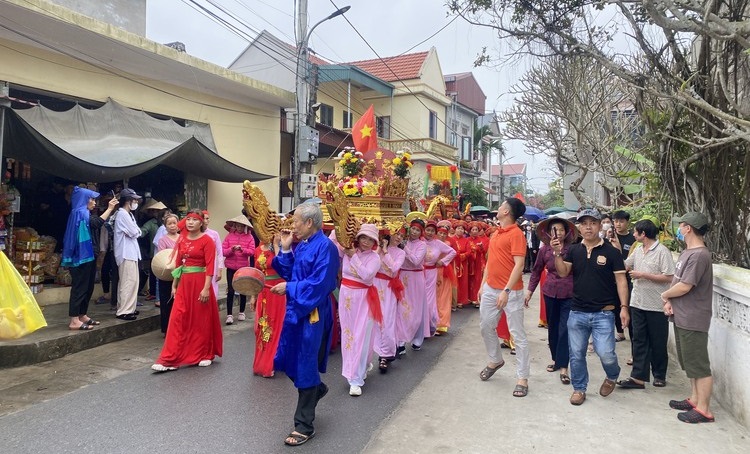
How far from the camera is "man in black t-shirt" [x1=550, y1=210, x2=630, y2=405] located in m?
4.54

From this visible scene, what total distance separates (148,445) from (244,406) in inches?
36.8

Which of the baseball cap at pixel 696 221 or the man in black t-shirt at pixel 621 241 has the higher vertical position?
the baseball cap at pixel 696 221

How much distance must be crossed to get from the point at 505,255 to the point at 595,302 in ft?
2.98

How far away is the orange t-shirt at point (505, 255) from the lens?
192 inches

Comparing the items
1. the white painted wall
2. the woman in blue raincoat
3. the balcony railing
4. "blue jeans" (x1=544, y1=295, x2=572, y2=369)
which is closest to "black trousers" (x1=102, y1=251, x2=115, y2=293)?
the woman in blue raincoat

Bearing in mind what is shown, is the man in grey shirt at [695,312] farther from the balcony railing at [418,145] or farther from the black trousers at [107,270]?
the balcony railing at [418,145]

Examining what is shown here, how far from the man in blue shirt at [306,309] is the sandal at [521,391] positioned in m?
1.97

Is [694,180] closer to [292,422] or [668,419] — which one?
[668,419]

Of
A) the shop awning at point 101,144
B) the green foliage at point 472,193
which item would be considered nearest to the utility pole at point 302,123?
the shop awning at point 101,144

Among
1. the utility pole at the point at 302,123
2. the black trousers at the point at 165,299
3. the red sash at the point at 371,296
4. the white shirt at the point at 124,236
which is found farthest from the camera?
the utility pole at the point at 302,123

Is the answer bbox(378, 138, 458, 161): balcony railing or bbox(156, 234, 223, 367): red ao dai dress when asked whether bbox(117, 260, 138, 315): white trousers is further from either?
bbox(378, 138, 458, 161): balcony railing

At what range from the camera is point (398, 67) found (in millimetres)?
23531

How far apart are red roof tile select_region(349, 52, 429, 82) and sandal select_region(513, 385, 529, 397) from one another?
1911cm

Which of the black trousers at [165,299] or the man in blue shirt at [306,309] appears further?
the black trousers at [165,299]
